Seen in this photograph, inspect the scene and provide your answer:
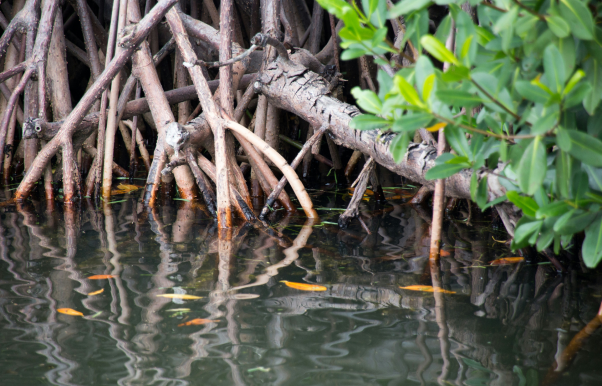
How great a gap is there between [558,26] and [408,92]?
28cm

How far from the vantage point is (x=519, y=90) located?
3.03 ft

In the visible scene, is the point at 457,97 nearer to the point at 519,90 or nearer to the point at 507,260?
the point at 519,90

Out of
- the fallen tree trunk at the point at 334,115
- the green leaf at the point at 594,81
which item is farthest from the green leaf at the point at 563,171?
the fallen tree trunk at the point at 334,115

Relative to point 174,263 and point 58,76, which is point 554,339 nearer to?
point 174,263

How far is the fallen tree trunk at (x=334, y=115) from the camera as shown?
270 centimetres

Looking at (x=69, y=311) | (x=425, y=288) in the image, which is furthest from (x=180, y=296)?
(x=425, y=288)

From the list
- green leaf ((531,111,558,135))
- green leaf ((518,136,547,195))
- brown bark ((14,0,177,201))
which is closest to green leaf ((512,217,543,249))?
green leaf ((518,136,547,195))

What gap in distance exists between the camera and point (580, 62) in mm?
1024

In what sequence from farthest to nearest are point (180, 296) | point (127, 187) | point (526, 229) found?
point (127, 187), point (180, 296), point (526, 229)

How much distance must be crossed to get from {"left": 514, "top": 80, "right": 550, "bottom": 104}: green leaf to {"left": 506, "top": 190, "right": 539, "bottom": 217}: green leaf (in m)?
0.31

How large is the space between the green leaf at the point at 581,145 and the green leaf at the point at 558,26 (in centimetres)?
17

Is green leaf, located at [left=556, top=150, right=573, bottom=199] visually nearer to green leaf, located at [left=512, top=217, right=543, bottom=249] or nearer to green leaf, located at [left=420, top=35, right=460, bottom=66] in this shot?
green leaf, located at [left=512, top=217, right=543, bottom=249]

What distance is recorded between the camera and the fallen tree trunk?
2.70 metres

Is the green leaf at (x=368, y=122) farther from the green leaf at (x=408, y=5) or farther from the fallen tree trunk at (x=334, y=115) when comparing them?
the fallen tree trunk at (x=334, y=115)
